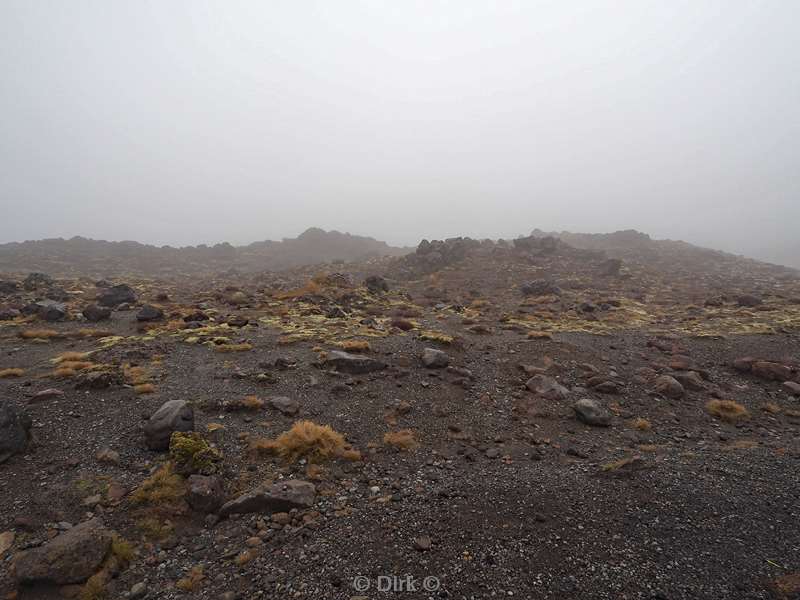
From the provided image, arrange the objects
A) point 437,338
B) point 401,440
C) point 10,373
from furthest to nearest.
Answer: point 437,338
point 10,373
point 401,440

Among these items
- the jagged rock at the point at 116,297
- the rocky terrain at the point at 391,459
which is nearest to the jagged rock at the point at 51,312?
the rocky terrain at the point at 391,459

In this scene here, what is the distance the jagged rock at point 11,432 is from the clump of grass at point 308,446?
216 inches

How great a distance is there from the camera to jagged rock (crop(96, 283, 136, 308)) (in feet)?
81.0

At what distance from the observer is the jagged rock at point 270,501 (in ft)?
25.0

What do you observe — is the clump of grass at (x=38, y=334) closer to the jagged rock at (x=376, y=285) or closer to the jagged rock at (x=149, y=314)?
the jagged rock at (x=149, y=314)

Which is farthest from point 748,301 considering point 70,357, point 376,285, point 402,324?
point 70,357

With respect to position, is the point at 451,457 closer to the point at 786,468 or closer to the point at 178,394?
the point at 786,468

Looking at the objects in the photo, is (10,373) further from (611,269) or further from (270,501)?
(611,269)

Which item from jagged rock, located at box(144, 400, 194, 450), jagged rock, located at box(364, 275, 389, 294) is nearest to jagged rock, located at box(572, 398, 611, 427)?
jagged rock, located at box(144, 400, 194, 450)

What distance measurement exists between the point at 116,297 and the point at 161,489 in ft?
75.6

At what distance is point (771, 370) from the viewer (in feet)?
48.3

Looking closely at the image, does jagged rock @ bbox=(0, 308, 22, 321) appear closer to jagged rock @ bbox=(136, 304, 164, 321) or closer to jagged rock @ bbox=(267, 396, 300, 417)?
jagged rock @ bbox=(136, 304, 164, 321)

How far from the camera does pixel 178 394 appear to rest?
473 inches

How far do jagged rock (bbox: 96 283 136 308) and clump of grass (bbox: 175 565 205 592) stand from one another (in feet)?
81.5
